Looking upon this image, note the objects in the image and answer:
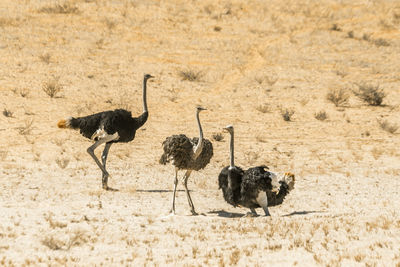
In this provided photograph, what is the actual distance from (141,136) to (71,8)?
→ 14136mm

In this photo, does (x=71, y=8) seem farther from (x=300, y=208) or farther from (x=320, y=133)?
(x=300, y=208)

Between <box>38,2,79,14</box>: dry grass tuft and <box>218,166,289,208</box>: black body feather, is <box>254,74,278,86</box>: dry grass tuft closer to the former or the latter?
<box>38,2,79,14</box>: dry grass tuft

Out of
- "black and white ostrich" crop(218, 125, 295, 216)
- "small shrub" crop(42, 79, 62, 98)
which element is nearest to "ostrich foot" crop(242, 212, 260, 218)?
"black and white ostrich" crop(218, 125, 295, 216)

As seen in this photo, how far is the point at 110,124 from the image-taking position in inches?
523

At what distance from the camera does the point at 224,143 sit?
1855 centimetres

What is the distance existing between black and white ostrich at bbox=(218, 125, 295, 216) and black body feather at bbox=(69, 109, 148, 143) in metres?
3.25

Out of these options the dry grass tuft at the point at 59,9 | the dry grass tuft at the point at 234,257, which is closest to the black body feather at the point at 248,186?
the dry grass tuft at the point at 234,257

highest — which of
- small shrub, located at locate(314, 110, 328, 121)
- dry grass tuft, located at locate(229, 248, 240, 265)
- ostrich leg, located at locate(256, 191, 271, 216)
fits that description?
small shrub, located at locate(314, 110, 328, 121)

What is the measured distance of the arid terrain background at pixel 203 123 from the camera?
8875mm

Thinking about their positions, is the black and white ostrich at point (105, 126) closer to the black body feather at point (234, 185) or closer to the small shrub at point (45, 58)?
the black body feather at point (234, 185)

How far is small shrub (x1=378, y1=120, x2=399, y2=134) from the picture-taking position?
20.0 meters

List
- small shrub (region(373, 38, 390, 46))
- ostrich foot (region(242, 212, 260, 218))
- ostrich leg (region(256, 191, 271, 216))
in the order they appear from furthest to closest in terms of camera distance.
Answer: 1. small shrub (region(373, 38, 390, 46))
2. ostrich foot (region(242, 212, 260, 218))
3. ostrich leg (region(256, 191, 271, 216))

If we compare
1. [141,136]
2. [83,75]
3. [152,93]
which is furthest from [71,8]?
[141,136]

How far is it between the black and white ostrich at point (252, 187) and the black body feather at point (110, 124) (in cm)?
325
